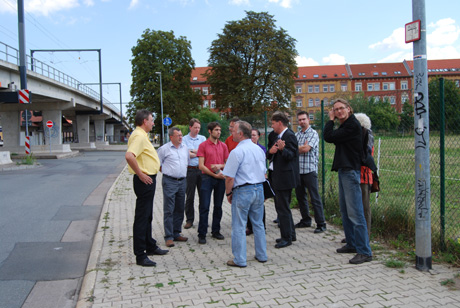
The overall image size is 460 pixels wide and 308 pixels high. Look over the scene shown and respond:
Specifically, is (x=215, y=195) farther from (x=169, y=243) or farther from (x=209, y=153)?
(x=169, y=243)

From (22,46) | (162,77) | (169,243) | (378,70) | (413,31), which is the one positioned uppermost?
(378,70)

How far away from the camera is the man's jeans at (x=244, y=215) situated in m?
4.80

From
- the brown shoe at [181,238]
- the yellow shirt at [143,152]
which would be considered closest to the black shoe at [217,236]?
the brown shoe at [181,238]

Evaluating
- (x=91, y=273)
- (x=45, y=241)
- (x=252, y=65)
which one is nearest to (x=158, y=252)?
(x=91, y=273)

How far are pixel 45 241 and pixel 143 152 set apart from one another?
9.43ft

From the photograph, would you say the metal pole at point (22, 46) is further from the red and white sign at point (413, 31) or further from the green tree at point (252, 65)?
the red and white sign at point (413, 31)

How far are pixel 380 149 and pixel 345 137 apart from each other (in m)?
2.89

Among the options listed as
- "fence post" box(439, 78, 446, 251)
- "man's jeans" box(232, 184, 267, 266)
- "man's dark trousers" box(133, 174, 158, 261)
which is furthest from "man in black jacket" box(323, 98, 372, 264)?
"man's dark trousers" box(133, 174, 158, 261)

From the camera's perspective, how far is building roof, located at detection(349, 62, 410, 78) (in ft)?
318

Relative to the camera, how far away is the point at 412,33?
4.42 meters

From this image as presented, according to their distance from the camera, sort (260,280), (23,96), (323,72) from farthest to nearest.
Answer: (323,72), (23,96), (260,280)

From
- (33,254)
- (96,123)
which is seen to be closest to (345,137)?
(33,254)

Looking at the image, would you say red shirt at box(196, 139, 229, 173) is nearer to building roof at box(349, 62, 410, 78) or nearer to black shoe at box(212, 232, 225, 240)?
black shoe at box(212, 232, 225, 240)

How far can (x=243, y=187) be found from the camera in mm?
4840
